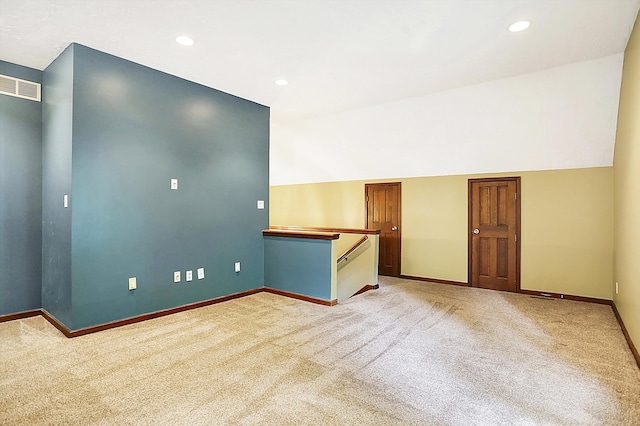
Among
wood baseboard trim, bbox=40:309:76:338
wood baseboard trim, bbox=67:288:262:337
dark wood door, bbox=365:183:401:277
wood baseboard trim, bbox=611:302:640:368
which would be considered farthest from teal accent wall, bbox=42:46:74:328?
wood baseboard trim, bbox=611:302:640:368

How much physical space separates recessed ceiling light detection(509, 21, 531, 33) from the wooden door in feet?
9.17

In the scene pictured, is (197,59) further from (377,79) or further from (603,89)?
(603,89)

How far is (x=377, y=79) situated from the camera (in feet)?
13.0

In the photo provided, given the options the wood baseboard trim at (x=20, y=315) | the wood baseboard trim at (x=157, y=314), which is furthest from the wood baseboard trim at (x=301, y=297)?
the wood baseboard trim at (x=20, y=315)

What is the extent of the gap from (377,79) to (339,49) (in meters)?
0.85

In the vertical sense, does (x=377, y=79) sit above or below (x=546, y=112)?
above

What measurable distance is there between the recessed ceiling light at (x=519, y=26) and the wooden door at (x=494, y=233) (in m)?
2.80

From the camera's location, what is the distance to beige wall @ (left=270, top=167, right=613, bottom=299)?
182 inches

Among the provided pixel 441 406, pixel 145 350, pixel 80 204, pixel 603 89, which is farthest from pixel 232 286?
pixel 603 89

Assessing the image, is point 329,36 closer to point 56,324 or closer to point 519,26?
point 519,26

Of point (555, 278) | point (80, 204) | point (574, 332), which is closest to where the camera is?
point (80, 204)

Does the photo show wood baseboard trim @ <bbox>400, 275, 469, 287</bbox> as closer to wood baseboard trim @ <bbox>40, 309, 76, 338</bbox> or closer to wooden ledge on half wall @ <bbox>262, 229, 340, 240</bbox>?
wooden ledge on half wall @ <bbox>262, 229, 340, 240</bbox>

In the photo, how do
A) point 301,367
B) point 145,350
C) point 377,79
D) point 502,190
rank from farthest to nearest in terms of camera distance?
1. point 502,190
2. point 377,79
3. point 145,350
4. point 301,367

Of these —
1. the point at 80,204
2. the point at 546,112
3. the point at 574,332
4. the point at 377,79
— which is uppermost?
the point at 377,79
